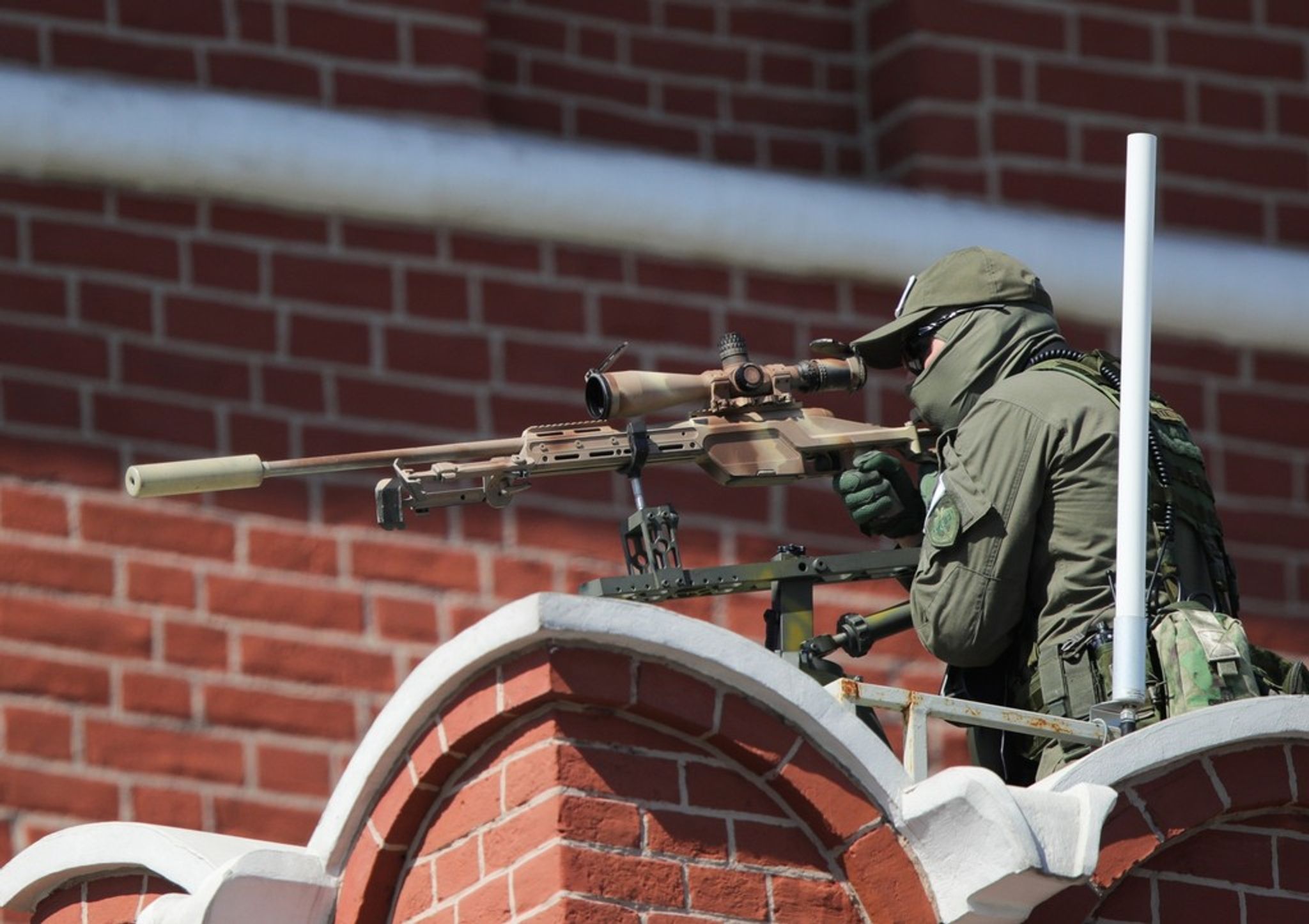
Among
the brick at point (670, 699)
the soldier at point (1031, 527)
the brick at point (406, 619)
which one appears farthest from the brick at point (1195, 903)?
the brick at point (406, 619)

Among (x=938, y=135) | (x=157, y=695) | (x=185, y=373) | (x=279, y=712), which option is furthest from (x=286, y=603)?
(x=938, y=135)

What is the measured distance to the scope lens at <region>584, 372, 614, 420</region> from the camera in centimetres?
779

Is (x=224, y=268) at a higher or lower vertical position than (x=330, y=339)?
higher

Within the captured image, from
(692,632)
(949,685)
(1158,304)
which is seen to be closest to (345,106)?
(1158,304)

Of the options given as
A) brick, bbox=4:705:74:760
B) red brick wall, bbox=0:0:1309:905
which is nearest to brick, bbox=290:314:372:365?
red brick wall, bbox=0:0:1309:905

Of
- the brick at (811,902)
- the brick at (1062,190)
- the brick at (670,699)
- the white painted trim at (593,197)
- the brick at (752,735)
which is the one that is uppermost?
the brick at (1062,190)

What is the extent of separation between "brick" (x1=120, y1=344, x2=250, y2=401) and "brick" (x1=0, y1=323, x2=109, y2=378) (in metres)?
0.06

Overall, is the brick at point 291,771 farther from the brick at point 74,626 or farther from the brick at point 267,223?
the brick at point 267,223

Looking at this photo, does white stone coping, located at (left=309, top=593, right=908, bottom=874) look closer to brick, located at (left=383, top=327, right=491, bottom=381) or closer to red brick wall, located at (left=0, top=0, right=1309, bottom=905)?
red brick wall, located at (left=0, top=0, right=1309, bottom=905)

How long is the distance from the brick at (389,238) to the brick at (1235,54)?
2297 mm

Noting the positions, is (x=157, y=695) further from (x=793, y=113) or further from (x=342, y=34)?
(x=793, y=113)

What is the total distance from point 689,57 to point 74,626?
2574 millimetres

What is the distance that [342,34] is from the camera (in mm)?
10500

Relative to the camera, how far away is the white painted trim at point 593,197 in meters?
10.1
